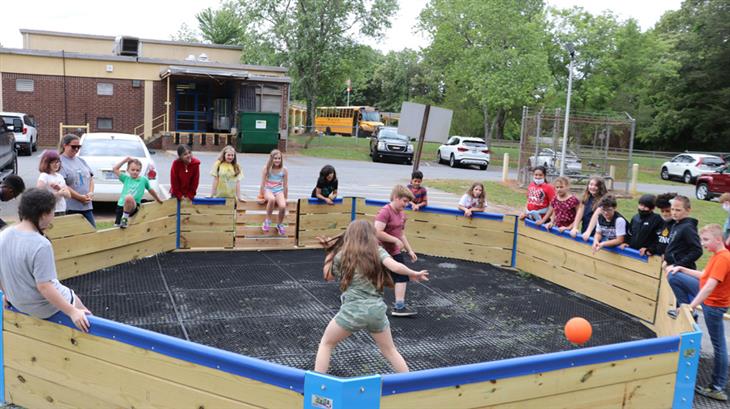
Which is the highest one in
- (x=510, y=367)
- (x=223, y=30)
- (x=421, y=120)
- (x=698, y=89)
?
(x=223, y=30)

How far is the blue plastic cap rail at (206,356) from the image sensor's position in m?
3.29

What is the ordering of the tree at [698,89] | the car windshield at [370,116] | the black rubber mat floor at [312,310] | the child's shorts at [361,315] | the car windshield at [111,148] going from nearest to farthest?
the child's shorts at [361,315]
the black rubber mat floor at [312,310]
the car windshield at [111,148]
the tree at [698,89]
the car windshield at [370,116]

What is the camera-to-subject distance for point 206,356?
3506 millimetres

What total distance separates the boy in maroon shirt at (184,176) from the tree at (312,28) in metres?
30.0

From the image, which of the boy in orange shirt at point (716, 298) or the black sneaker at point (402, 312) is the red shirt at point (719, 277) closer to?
the boy in orange shirt at point (716, 298)

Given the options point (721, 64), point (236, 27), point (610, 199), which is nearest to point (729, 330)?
point (610, 199)

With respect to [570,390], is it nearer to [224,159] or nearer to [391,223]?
[391,223]

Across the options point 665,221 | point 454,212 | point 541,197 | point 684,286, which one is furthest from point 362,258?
point 454,212

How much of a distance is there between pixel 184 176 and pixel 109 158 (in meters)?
3.39

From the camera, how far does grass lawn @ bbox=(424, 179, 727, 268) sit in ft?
60.8

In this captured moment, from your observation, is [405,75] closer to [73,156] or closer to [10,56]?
[10,56]

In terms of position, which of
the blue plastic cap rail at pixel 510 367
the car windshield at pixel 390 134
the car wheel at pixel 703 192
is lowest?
the car wheel at pixel 703 192

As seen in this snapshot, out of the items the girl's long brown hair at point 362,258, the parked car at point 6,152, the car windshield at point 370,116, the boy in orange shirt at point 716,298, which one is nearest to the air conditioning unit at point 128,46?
the parked car at point 6,152

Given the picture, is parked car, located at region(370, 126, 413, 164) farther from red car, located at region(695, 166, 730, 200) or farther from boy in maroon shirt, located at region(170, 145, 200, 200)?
boy in maroon shirt, located at region(170, 145, 200, 200)
